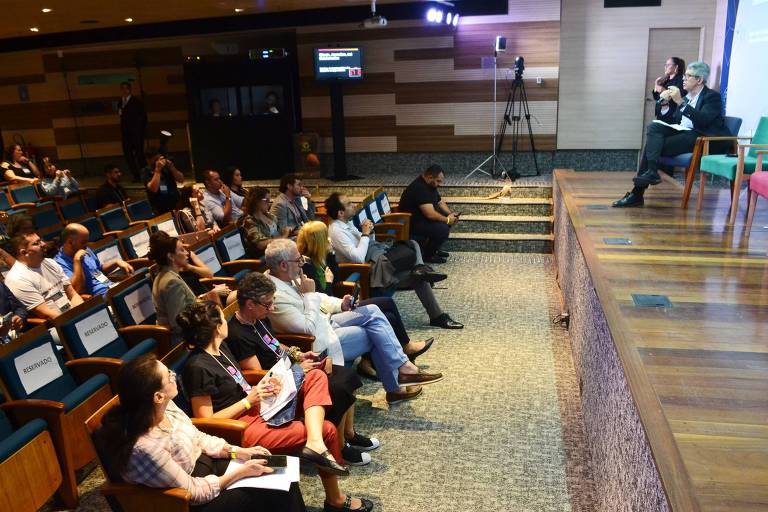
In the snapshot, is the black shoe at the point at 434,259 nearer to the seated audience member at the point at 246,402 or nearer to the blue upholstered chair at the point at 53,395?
the seated audience member at the point at 246,402

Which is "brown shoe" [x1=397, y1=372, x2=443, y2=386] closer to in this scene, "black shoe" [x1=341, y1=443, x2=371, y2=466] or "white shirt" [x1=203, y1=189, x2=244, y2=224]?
"black shoe" [x1=341, y1=443, x2=371, y2=466]

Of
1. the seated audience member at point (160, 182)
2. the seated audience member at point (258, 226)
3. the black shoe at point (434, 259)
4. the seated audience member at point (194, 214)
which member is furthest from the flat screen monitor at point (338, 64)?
the seated audience member at point (258, 226)

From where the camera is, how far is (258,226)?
18.7ft

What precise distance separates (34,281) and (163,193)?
147 inches

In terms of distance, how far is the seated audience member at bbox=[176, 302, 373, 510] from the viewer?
2.72m

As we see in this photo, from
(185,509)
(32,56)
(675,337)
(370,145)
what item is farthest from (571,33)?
(32,56)

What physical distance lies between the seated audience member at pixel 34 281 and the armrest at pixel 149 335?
21.5 inches

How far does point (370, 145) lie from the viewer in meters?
10.3

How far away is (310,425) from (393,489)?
619 millimetres

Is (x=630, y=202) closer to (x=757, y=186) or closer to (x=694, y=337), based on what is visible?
(x=757, y=186)

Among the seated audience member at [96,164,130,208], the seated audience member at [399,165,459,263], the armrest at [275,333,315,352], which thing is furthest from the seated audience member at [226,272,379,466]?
the seated audience member at [96,164,130,208]

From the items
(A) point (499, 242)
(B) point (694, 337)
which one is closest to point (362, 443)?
(B) point (694, 337)

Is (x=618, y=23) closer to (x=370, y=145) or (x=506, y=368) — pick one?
(x=370, y=145)

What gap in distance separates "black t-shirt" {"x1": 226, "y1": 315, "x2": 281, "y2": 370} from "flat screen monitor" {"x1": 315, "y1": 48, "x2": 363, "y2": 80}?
6.98 metres
